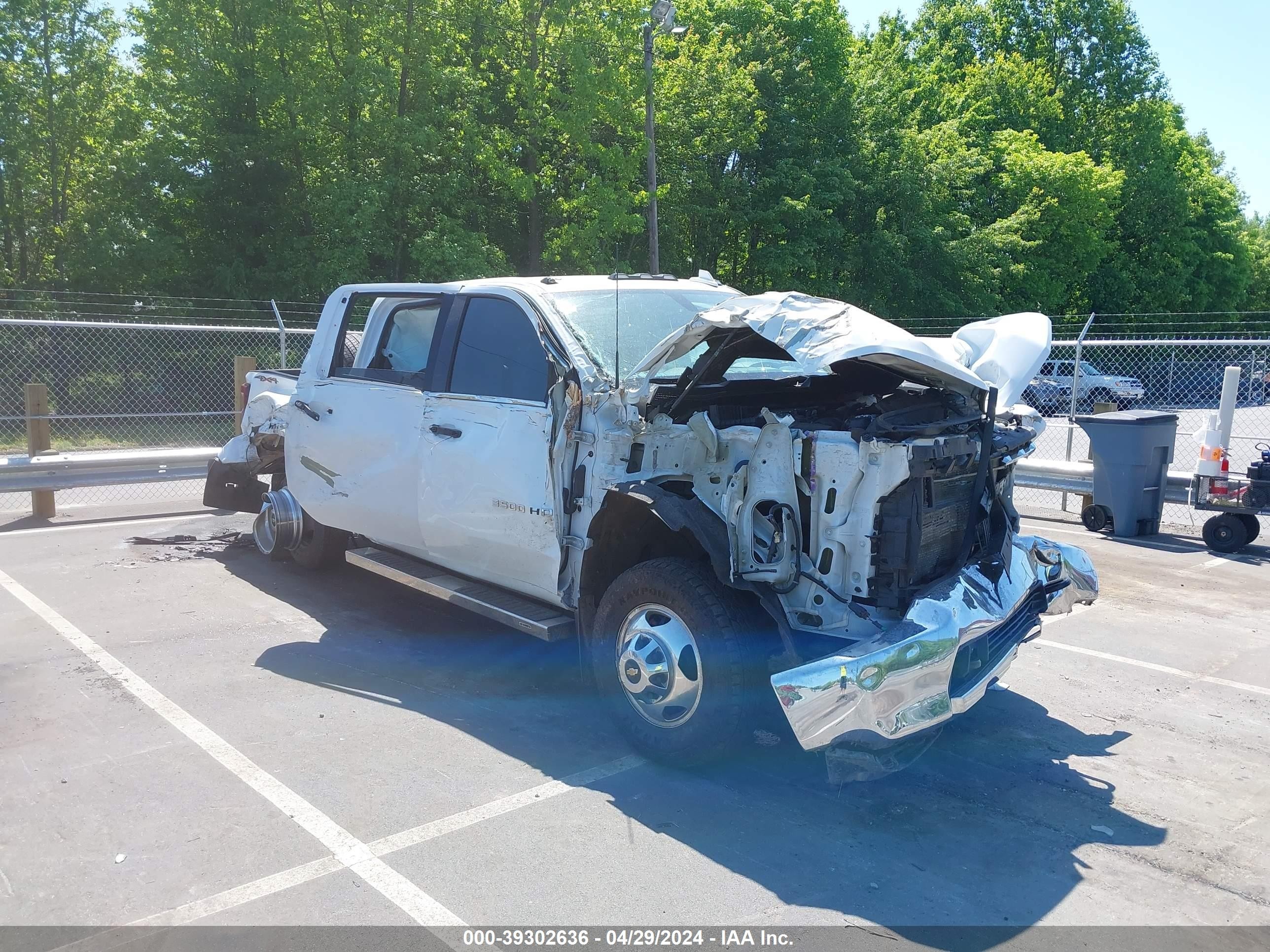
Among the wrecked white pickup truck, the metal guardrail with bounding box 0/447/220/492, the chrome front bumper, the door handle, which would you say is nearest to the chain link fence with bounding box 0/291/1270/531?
the metal guardrail with bounding box 0/447/220/492

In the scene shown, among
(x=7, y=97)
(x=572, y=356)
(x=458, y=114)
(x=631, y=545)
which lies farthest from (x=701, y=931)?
(x=7, y=97)

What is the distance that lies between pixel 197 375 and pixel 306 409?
50.4 feet

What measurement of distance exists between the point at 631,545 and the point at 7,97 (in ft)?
89.7

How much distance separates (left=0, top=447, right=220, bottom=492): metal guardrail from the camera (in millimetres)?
9398

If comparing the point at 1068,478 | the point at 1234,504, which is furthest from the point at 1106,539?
the point at 1234,504

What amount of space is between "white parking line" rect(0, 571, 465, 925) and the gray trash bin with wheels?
824 centimetres

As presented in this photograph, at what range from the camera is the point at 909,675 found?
12.3 feet

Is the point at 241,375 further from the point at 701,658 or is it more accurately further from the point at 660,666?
the point at 701,658

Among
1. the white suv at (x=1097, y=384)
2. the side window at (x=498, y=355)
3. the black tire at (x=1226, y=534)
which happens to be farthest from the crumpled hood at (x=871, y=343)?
the white suv at (x=1097, y=384)

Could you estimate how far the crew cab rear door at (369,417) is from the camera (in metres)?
5.86

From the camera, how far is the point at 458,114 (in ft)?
81.8

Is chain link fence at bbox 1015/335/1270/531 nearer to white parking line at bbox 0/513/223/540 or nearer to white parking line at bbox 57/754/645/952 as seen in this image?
white parking line at bbox 0/513/223/540

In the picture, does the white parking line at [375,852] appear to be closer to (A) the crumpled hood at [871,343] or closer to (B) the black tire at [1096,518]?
→ (A) the crumpled hood at [871,343]

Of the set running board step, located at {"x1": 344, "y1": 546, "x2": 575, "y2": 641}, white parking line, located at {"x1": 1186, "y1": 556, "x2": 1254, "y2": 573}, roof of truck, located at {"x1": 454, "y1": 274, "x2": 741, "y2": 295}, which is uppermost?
roof of truck, located at {"x1": 454, "y1": 274, "x2": 741, "y2": 295}
